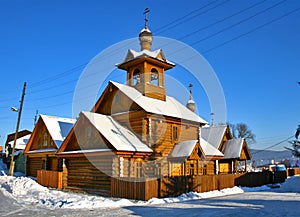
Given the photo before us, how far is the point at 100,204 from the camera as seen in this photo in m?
16.1

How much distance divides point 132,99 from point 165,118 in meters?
3.22

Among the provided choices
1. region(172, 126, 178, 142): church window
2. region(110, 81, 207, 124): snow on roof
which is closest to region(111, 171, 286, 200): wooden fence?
region(172, 126, 178, 142): church window

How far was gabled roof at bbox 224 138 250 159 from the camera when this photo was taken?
34.2 metres

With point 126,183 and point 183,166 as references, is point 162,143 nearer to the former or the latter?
point 183,166

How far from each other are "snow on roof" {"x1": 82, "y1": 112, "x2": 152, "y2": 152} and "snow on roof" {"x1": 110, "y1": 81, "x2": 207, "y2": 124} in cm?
243

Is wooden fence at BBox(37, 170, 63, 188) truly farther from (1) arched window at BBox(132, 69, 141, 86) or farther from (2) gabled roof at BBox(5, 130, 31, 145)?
(2) gabled roof at BBox(5, 130, 31, 145)

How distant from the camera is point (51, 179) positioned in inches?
998

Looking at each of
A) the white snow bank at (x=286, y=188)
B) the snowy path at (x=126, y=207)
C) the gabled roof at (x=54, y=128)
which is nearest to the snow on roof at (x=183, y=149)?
the snowy path at (x=126, y=207)

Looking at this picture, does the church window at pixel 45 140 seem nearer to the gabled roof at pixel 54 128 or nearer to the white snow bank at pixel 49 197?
the gabled roof at pixel 54 128

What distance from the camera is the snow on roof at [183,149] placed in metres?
24.1

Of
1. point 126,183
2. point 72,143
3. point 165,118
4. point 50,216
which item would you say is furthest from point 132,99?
point 50,216

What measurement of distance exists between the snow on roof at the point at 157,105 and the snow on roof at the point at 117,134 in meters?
2.43

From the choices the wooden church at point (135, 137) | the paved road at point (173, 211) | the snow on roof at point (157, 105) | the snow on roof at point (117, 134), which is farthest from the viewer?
the snow on roof at point (157, 105)

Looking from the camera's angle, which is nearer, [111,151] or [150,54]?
[111,151]
